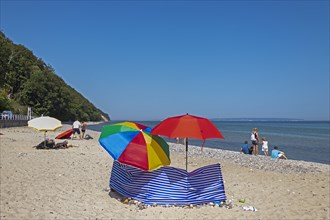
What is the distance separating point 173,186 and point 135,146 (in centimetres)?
132

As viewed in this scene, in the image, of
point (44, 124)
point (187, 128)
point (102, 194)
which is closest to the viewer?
point (187, 128)

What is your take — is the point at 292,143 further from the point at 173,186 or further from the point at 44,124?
the point at 173,186

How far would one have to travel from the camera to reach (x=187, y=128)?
24.1 ft

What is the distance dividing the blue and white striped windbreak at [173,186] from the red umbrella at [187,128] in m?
0.89

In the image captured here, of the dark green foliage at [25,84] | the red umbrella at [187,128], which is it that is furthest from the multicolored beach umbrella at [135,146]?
the dark green foliage at [25,84]

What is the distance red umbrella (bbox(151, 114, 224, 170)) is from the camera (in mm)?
7199

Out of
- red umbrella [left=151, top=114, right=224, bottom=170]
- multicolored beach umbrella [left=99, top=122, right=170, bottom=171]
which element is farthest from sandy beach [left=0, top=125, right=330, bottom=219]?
red umbrella [left=151, top=114, right=224, bottom=170]

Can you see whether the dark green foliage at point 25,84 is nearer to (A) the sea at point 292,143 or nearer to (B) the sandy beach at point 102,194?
(A) the sea at point 292,143

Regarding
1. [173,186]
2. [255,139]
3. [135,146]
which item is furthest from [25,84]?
[173,186]

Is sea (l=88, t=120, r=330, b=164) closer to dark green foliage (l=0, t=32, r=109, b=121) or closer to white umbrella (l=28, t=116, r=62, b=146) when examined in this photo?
white umbrella (l=28, t=116, r=62, b=146)

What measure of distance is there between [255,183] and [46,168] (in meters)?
7.17

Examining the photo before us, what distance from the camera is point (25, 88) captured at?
62.3m

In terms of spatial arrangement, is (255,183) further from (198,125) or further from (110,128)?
(110,128)

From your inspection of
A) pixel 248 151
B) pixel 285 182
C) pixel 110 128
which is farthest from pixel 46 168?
pixel 248 151
